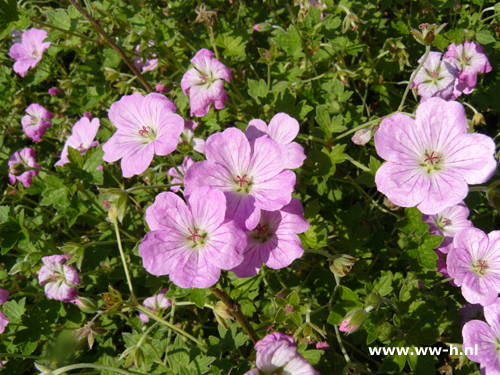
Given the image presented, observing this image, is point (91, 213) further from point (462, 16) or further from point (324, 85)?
point (462, 16)

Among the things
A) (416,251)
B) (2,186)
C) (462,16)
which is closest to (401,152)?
(416,251)

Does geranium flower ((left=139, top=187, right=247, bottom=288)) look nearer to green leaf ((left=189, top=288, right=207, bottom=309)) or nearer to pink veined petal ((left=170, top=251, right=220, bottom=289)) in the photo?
pink veined petal ((left=170, top=251, right=220, bottom=289))

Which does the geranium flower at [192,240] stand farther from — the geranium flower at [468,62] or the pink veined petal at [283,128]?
the geranium flower at [468,62]

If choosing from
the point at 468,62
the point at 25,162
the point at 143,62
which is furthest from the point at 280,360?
the point at 25,162

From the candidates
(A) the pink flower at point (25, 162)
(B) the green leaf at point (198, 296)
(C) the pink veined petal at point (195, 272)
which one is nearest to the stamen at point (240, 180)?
(C) the pink veined petal at point (195, 272)

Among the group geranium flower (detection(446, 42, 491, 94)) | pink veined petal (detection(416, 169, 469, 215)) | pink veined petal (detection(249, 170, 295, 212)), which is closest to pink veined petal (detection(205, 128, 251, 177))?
pink veined petal (detection(249, 170, 295, 212))
